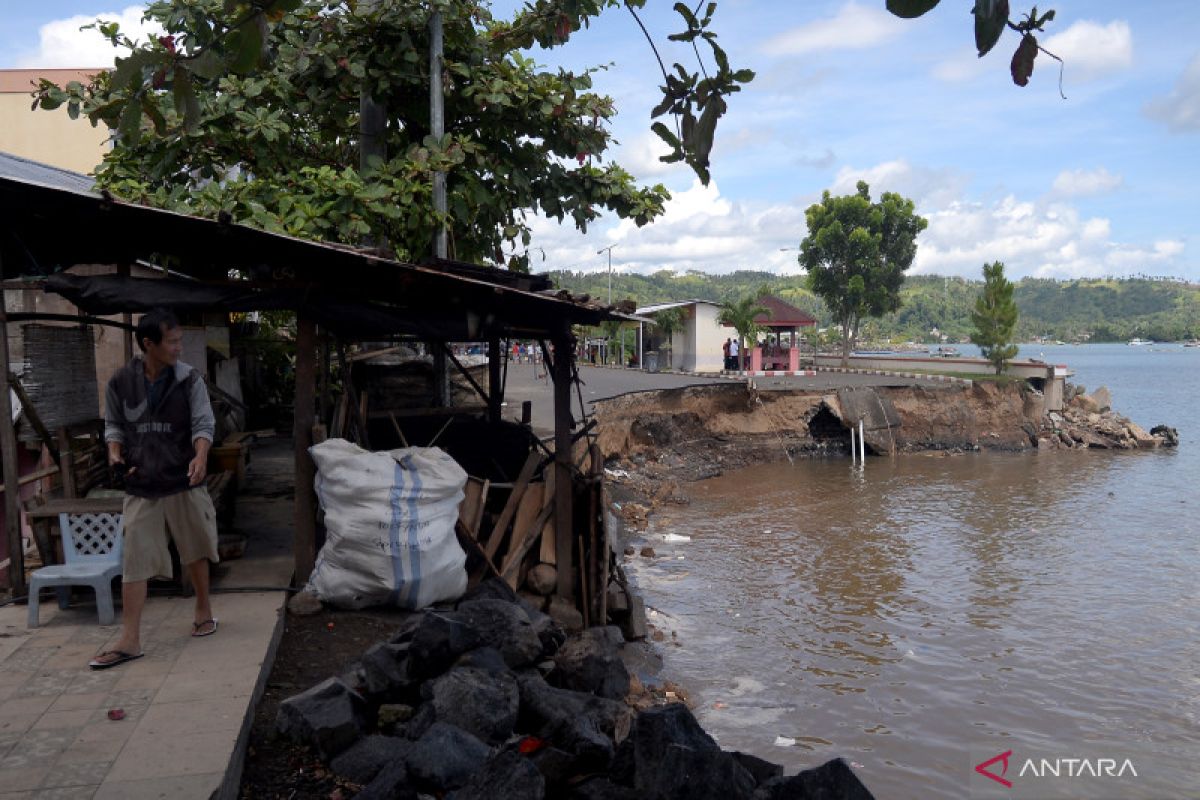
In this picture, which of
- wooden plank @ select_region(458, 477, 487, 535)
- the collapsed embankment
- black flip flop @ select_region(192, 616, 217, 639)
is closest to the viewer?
black flip flop @ select_region(192, 616, 217, 639)

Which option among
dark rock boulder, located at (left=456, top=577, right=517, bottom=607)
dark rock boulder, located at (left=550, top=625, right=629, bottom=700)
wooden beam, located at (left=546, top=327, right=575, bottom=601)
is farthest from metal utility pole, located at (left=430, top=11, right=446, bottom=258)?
dark rock boulder, located at (left=550, top=625, right=629, bottom=700)

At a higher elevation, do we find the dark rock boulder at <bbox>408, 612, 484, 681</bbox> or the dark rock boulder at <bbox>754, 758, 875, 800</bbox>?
the dark rock boulder at <bbox>408, 612, 484, 681</bbox>

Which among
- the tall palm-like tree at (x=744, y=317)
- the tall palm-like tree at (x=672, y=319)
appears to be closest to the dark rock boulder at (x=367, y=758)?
the tall palm-like tree at (x=744, y=317)

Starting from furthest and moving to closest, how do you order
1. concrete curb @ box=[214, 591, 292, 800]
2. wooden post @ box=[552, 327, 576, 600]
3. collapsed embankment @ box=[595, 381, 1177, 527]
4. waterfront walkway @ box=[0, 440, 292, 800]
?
collapsed embankment @ box=[595, 381, 1177, 527]
wooden post @ box=[552, 327, 576, 600]
concrete curb @ box=[214, 591, 292, 800]
waterfront walkway @ box=[0, 440, 292, 800]

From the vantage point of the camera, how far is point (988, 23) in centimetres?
194

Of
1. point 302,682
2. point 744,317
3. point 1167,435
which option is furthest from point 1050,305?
point 302,682

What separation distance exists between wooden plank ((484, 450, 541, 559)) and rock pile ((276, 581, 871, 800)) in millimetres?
1658

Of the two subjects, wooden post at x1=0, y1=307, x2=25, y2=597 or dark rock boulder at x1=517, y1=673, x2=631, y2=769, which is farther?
wooden post at x1=0, y1=307, x2=25, y2=597

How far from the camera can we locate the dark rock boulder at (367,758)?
4.29 meters

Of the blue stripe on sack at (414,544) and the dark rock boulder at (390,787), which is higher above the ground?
the blue stripe on sack at (414,544)

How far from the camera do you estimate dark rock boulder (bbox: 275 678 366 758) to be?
14.4ft

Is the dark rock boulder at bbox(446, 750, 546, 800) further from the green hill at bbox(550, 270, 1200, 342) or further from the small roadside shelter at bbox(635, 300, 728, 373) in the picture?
the green hill at bbox(550, 270, 1200, 342)

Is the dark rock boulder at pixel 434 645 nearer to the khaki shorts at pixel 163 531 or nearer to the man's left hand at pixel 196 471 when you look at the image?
the khaki shorts at pixel 163 531

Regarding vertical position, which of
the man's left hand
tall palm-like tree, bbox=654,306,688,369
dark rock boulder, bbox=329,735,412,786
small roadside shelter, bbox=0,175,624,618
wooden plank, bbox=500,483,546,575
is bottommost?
dark rock boulder, bbox=329,735,412,786
